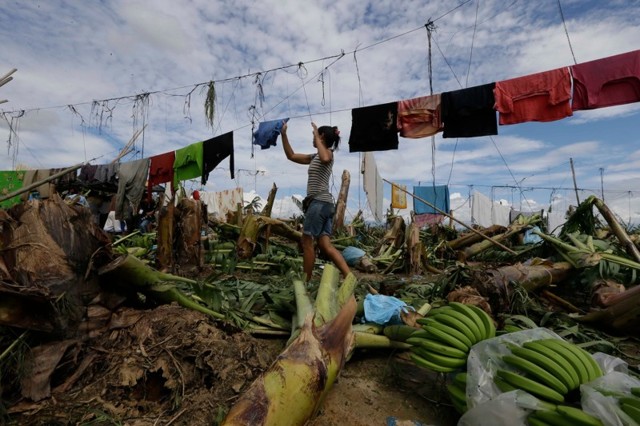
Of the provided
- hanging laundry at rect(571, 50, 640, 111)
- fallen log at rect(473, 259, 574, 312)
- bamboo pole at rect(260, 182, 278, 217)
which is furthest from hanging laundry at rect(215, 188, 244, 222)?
fallen log at rect(473, 259, 574, 312)

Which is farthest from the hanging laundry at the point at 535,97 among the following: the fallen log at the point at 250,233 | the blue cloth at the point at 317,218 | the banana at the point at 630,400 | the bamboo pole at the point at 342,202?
the banana at the point at 630,400

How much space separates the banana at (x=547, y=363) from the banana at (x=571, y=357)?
54 mm

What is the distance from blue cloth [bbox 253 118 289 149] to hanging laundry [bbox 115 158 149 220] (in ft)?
11.6

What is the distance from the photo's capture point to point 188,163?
7.97 meters

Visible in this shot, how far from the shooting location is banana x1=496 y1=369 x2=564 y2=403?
42.0 inches

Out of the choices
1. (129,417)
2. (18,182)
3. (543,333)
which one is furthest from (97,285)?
(18,182)

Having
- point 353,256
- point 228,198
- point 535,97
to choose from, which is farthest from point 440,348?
point 228,198

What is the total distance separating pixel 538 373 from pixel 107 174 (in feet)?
35.9

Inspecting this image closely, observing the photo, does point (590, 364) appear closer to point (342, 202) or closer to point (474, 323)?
point (474, 323)

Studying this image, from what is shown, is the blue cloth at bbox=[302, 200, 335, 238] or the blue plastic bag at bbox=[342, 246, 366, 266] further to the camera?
the blue plastic bag at bbox=[342, 246, 366, 266]

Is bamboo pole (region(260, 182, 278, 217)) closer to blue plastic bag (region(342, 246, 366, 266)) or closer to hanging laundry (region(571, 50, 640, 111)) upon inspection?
blue plastic bag (region(342, 246, 366, 266))

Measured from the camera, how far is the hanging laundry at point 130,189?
829 centimetres

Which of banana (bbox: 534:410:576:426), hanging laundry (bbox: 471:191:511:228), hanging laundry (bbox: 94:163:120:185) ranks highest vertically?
hanging laundry (bbox: 94:163:120:185)

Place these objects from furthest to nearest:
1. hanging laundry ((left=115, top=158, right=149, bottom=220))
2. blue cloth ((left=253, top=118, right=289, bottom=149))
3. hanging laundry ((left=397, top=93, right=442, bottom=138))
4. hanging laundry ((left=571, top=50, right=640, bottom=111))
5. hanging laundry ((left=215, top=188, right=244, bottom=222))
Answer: hanging laundry ((left=215, top=188, right=244, bottom=222)), hanging laundry ((left=115, top=158, right=149, bottom=220)), blue cloth ((left=253, top=118, right=289, bottom=149)), hanging laundry ((left=397, top=93, right=442, bottom=138)), hanging laundry ((left=571, top=50, right=640, bottom=111))
